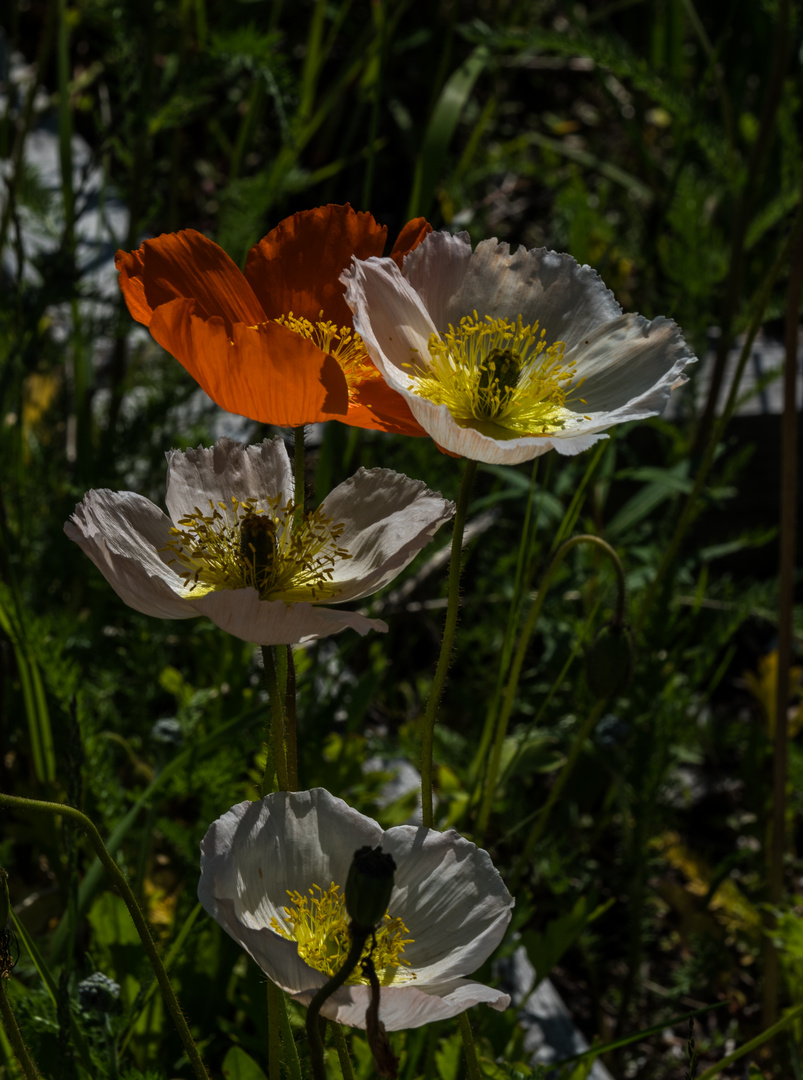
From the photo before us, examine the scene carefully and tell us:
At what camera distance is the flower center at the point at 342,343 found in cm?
106

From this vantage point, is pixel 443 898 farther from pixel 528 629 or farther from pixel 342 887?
pixel 528 629

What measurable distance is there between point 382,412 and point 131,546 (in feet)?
0.82

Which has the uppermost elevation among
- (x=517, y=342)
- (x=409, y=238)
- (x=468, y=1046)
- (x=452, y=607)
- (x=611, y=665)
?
(x=409, y=238)

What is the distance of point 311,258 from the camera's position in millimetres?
1059

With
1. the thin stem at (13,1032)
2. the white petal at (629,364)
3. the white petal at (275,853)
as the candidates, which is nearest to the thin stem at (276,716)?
the white petal at (275,853)

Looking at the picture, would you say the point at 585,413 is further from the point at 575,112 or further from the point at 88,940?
the point at 575,112

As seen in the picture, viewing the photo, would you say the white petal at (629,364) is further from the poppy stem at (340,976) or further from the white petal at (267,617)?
the poppy stem at (340,976)

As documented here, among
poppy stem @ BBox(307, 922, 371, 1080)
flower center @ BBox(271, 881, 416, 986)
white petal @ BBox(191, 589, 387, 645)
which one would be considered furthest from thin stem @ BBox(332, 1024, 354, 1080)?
white petal @ BBox(191, 589, 387, 645)

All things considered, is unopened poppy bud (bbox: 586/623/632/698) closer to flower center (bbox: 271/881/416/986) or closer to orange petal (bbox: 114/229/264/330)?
flower center (bbox: 271/881/416/986)

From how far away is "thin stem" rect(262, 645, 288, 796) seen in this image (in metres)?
0.80

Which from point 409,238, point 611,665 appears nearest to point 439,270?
point 409,238

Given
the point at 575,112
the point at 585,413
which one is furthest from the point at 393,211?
the point at 585,413

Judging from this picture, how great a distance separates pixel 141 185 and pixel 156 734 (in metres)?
1.19

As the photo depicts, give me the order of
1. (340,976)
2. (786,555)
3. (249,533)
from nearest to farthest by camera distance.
A: (340,976), (249,533), (786,555)
